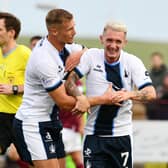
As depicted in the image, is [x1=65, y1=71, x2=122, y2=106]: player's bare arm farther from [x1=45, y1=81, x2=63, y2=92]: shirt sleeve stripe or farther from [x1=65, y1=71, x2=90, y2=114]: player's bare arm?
[x1=45, y1=81, x2=63, y2=92]: shirt sleeve stripe

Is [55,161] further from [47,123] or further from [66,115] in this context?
[66,115]

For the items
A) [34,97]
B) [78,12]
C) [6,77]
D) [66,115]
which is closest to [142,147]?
[66,115]

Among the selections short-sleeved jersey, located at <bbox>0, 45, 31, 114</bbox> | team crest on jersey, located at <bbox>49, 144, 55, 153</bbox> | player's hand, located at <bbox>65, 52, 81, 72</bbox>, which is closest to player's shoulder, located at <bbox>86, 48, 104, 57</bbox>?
player's hand, located at <bbox>65, 52, 81, 72</bbox>

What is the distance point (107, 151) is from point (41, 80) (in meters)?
1.06

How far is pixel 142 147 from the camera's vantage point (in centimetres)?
1597

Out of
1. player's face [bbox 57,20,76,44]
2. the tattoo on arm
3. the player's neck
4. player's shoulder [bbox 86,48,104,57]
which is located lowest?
the tattoo on arm

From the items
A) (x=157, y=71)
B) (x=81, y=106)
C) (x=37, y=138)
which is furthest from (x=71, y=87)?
(x=157, y=71)

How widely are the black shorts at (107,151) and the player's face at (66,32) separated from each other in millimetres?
1090

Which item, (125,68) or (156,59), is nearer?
(125,68)

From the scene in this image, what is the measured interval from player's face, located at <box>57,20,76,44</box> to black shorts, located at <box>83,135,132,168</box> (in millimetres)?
1090

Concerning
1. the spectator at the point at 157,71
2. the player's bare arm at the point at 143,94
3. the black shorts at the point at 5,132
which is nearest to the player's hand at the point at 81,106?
the player's bare arm at the point at 143,94

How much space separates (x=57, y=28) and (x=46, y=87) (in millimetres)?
587

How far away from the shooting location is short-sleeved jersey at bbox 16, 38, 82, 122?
9570 millimetres

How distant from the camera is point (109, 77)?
994 centimetres
